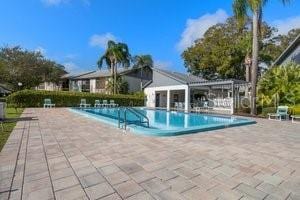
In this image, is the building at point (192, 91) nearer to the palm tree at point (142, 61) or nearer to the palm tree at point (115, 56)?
the palm tree at point (115, 56)

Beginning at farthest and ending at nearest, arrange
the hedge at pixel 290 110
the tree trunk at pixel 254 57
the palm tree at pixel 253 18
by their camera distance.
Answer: the tree trunk at pixel 254 57 → the palm tree at pixel 253 18 → the hedge at pixel 290 110

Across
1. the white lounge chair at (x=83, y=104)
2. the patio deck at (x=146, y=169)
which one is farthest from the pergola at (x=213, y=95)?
the patio deck at (x=146, y=169)

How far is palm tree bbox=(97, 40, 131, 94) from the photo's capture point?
112ft

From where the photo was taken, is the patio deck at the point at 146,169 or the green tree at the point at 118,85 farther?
the green tree at the point at 118,85

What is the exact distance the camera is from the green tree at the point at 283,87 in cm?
1811

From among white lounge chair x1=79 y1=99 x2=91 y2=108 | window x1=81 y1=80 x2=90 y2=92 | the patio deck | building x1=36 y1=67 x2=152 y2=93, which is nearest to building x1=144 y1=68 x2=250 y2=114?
building x1=36 y1=67 x2=152 y2=93

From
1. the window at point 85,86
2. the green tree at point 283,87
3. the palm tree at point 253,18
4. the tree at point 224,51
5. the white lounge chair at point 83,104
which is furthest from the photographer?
the window at point 85,86

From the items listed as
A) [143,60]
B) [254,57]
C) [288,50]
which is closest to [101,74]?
[143,60]

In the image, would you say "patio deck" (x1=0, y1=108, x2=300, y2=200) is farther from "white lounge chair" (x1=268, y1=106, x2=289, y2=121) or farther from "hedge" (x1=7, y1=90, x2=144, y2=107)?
"hedge" (x1=7, y1=90, x2=144, y2=107)

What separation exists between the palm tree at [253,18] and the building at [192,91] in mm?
2713

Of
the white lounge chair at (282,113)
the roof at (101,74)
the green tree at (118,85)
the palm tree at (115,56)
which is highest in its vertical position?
the palm tree at (115,56)

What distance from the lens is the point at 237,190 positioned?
372 centimetres

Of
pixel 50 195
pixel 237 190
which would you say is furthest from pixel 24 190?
pixel 237 190

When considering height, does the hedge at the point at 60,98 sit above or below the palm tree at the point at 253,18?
below
